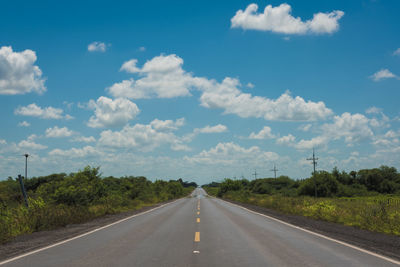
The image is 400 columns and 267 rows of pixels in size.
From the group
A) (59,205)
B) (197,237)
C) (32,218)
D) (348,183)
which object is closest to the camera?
(197,237)

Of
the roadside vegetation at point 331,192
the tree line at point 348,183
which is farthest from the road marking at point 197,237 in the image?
the tree line at point 348,183

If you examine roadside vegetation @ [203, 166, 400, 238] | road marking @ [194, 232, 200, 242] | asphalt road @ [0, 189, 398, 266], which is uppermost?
asphalt road @ [0, 189, 398, 266]

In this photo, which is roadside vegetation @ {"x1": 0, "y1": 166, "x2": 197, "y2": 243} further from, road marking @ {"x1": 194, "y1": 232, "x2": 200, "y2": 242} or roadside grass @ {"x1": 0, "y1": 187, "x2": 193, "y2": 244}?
road marking @ {"x1": 194, "y1": 232, "x2": 200, "y2": 242}

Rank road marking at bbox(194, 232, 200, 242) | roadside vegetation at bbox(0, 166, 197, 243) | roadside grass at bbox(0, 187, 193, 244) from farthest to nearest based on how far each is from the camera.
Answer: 1. roadside vegetation at bbox(0, 166, 197, 243)
2. roadside grass at bbox(0, 187, 193, 244)
3. road marking at bbox(194, 232, 200, 242)

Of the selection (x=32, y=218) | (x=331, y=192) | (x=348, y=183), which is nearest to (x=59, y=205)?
(x=32, y=218)

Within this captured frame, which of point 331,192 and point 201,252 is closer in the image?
point 201,252

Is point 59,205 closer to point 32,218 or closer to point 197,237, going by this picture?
point 32,218

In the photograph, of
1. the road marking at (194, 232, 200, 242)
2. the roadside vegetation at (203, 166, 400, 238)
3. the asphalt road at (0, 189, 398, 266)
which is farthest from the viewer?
the roadside vegetation at (203, 166, 400, 238)

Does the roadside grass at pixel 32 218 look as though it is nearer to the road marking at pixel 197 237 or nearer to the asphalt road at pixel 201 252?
the asphalt road at pixel 201 252

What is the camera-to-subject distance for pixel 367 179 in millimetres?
85000

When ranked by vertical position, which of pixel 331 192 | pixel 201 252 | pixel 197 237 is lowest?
pixel 331 192

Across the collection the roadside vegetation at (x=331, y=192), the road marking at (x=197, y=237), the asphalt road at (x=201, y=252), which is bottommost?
the roadside vegetation at (x=331, y=192)

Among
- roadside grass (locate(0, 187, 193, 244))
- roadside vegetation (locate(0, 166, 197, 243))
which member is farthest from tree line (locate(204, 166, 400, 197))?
roadside grass (locate(0, 187, 193, 244))

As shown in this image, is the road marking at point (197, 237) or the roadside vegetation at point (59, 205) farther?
the roadside vegetation at point (59, 205)
